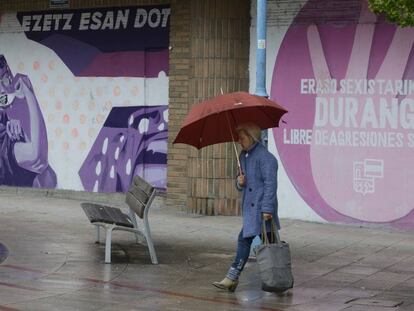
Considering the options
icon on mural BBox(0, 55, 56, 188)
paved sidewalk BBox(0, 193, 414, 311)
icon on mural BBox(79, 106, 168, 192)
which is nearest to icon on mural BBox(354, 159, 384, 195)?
paved sidewalk BBox(0, 193, 414, 311)

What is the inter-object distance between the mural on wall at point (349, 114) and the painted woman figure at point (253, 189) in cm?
430

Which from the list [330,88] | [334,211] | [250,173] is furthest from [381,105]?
[250,173]

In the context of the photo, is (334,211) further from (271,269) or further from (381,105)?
(271,269)

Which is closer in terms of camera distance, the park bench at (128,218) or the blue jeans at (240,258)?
the blue jeans at (240,258)

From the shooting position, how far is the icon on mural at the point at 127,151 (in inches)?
568

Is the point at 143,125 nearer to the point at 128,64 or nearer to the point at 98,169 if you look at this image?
the point at 128,64

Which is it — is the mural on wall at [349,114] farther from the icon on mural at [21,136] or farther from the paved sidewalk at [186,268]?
the icon on mural at [21,136]

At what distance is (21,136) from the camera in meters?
16.2

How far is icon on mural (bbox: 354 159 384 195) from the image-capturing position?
12359 mm

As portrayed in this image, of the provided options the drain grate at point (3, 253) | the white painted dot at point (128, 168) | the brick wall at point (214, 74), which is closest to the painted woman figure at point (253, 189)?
the drain grate at point (3, 253)

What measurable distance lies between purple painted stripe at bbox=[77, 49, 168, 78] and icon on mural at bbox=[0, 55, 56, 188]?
1375 mm

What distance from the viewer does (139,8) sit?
14617 millimetres

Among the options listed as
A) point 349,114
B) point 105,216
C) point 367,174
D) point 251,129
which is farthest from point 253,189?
point 349,114

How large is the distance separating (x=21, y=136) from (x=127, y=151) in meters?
2.53
